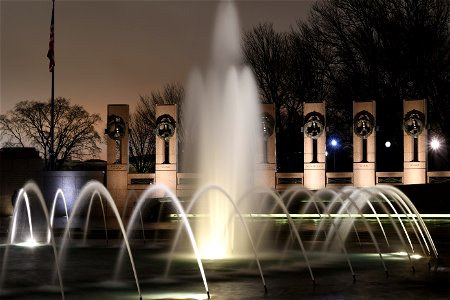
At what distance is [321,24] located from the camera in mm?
56594

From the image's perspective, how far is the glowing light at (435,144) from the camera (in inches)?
2015

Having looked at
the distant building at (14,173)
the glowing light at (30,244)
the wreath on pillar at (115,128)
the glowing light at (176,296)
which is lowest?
the glowing light at (30,244)

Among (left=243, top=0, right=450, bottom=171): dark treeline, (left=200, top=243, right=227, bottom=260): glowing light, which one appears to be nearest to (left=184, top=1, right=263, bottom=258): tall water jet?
(left=200, top=243, right=227, bottom=260): glowing light

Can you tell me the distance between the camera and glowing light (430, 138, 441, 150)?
51188 mm

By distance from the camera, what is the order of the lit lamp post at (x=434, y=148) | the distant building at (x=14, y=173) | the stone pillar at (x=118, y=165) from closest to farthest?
the stone pillar at (x=118, y=165) < the distant building at (x=14, y=173) < the lit lamp post at (x=434, y=148)

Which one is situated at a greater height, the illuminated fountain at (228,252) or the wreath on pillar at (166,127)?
the wreath on pillar at (166,127)

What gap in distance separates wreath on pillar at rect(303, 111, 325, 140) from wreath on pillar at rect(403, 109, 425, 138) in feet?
12.6

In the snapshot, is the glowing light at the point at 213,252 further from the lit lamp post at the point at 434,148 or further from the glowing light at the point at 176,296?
the lit lamp post at the point at 434,148

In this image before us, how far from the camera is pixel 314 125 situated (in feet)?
129

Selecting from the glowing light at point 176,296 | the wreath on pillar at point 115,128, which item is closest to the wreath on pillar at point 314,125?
the wreath on pillar at point 115,128

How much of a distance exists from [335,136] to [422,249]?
130ft

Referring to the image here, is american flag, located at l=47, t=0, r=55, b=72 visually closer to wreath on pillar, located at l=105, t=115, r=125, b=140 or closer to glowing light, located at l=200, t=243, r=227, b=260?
wreath on pillar, located at l=105, t=115, r=125, b=140

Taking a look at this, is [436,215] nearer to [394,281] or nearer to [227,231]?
[227,231]

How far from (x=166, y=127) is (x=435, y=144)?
19.6 m
